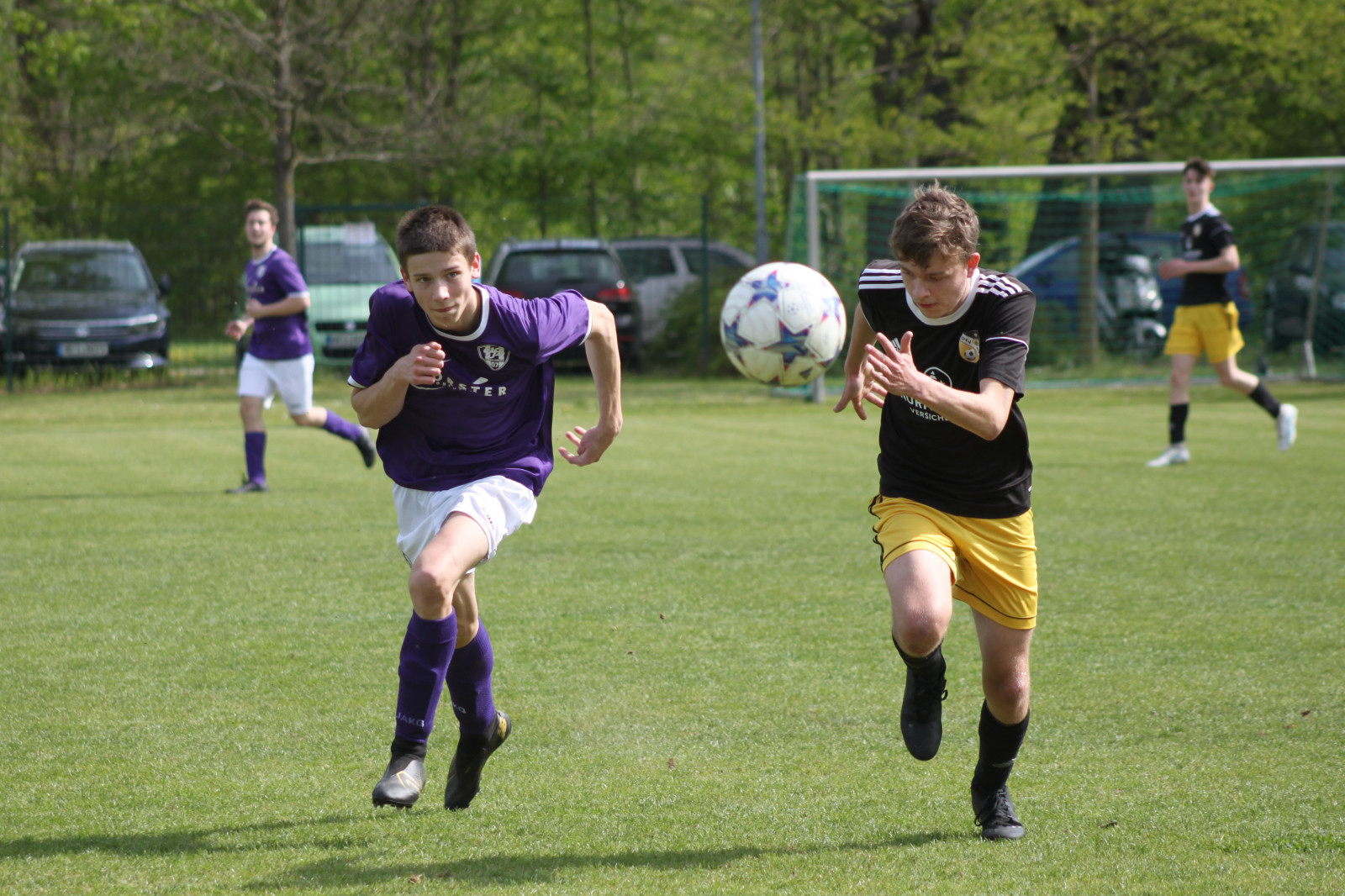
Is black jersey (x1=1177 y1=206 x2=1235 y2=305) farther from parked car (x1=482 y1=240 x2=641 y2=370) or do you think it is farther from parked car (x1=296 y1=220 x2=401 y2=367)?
parked car (x1=296 y1=220 x2=401 y2=367)

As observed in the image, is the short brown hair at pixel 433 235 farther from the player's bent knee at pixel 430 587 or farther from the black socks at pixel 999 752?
the black socks at pixel 999 752

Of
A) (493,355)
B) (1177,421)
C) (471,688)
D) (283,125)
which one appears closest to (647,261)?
(283,125)

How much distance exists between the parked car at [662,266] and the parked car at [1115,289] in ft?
13.8

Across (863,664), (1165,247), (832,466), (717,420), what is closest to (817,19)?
(1165,247)

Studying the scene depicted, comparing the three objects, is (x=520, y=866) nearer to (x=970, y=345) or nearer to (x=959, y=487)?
(x=959, y=487)

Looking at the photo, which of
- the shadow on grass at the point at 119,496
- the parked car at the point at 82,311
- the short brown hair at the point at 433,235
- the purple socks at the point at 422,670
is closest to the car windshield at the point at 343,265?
the parked car at the point at 82,311

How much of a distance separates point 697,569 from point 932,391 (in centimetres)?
380

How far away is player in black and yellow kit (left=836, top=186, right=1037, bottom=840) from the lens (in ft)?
11.6

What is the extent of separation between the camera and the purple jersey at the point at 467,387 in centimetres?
397

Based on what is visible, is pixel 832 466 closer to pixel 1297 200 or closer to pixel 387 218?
pixel 1297 200

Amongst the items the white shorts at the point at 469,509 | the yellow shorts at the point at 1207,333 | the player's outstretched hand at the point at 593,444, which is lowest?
the yellow shorts at the point at 1207,333

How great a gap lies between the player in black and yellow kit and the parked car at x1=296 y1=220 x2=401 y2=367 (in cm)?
1559

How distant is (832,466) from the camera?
10883 millimetres

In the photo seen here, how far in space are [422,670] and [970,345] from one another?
1758 millimetres
